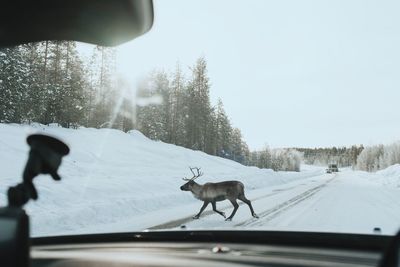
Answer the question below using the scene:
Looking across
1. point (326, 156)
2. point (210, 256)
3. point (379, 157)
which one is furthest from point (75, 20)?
point (326, 156)

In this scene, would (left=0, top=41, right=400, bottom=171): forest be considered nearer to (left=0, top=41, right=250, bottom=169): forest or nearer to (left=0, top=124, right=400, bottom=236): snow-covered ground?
(left=0, top=41, right=250, bottom=169): forest

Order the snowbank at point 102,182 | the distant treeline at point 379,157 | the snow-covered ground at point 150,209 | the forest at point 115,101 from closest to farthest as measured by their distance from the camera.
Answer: the snow-covered ground at point 150,209 < the snowbank at point 102,182 < the forest at point 115,101 < the distant treeline at point 379,157

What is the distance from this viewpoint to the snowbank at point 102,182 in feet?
38.2

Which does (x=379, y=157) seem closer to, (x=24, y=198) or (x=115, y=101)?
(x=115, y=101)

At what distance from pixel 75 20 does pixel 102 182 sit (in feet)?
69.5

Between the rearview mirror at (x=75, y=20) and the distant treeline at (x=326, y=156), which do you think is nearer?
the rearview mirror at (x=75, y=20)

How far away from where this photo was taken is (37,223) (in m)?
10.6

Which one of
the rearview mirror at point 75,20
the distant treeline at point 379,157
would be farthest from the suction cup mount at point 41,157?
the distant treeline at point 379,157

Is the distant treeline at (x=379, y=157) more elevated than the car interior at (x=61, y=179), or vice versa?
Result: the distant treeline at (x=379, y=157)

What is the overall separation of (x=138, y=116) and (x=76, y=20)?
58965 mm

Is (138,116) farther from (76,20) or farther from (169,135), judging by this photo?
(76,20)

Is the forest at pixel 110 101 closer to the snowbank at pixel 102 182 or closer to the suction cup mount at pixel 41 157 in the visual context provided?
the snowbank at pixel 102 182

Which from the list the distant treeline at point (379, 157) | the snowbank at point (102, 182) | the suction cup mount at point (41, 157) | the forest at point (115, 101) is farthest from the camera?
the distant treeline at point (379, 157)

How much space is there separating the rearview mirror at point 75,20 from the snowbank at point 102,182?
0.80 ft
